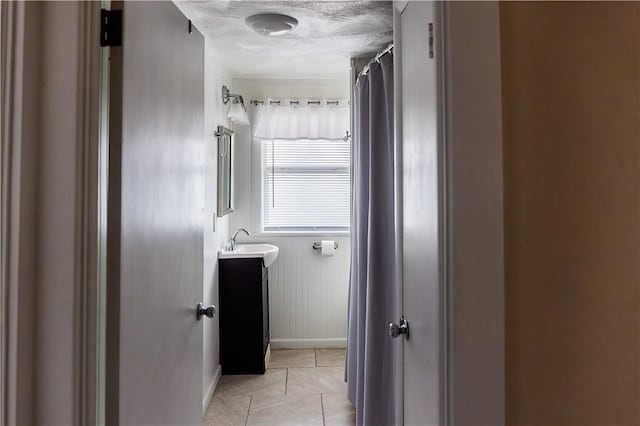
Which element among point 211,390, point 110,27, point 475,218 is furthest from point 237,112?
point 475,218

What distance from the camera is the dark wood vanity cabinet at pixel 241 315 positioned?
289 cm

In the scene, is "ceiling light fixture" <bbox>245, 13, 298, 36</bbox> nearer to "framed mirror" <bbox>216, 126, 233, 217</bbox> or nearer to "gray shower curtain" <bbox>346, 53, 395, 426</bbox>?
"gray shower curtain" <bbox>346, 53, 395, 426</bbox>

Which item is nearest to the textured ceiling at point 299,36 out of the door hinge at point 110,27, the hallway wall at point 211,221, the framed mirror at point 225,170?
the hallway wall at point 211,221

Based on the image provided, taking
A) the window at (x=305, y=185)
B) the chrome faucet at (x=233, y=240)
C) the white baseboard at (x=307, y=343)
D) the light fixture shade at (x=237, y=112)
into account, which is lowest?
the white baseboard at (x=307, y=343)

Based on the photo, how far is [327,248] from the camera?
3.35 m

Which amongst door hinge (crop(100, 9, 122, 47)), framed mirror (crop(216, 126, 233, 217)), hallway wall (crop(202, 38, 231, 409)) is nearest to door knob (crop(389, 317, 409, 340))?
door hinge (crop(100, 9, 122, 47))

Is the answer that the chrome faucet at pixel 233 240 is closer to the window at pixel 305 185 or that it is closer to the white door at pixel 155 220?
the window at pixel 305 185

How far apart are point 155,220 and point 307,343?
2556mm

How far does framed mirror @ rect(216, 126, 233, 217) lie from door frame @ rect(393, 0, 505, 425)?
2.21 meters

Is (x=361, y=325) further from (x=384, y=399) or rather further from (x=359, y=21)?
(x=359, y=21)

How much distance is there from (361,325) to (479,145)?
1.57m

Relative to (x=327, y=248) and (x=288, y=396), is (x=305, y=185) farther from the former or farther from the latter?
(x=288, y=396)

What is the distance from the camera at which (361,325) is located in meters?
2.20

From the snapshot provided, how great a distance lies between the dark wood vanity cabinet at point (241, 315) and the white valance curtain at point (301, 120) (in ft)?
3.80
